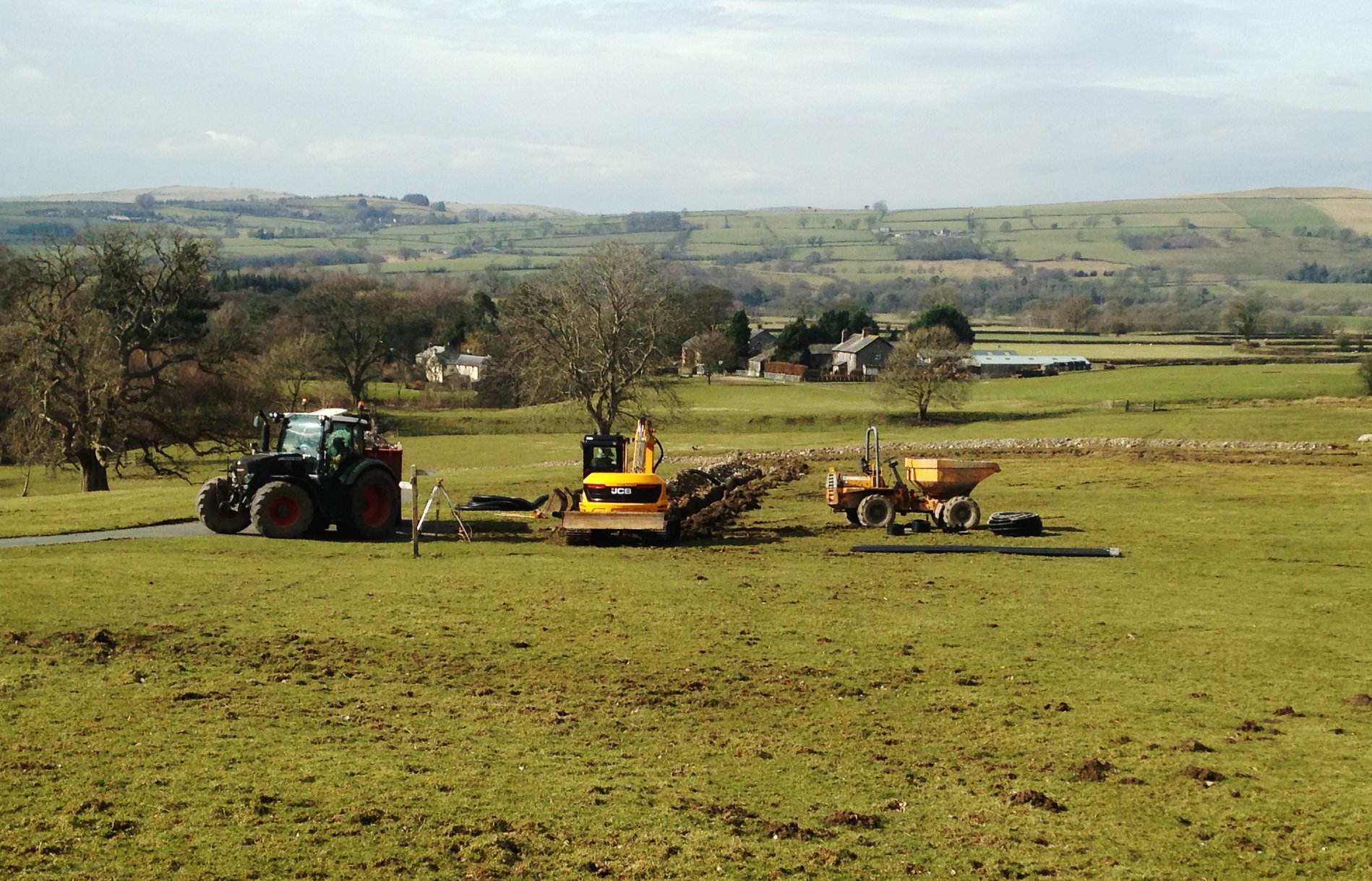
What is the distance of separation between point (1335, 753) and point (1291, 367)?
92.5m

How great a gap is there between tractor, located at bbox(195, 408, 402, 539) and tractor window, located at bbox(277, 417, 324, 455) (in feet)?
0.05

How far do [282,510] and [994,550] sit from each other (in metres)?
15.4

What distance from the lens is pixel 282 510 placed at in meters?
27.6

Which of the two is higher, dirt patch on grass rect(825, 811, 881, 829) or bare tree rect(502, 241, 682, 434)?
bare tree rect(502, 241, 682, 434)

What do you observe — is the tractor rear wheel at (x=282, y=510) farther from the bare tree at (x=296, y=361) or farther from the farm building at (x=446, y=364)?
the farm building at (x=446, y=364)

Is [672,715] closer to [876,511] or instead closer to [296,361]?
[876,511]

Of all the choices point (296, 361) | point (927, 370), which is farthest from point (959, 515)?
point (296, 361)

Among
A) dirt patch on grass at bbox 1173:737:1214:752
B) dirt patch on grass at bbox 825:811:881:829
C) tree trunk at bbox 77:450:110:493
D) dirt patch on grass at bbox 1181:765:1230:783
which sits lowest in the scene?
tree trunk at bbox 77:450:110:493

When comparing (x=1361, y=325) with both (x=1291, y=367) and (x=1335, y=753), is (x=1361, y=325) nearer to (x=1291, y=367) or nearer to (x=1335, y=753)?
(x=1291, y=367)

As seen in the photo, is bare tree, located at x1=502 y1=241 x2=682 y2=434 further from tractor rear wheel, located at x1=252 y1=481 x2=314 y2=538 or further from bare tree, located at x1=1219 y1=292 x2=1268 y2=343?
bare tree, located at x1=1219 y1=292 x2=1268 y2=343

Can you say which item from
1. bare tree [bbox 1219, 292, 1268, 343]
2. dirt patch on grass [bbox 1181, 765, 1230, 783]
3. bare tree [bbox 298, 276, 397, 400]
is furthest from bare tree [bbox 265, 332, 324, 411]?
bare tree [bbox 1219, 292, 1268, 343]

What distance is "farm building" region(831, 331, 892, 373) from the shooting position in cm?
11838

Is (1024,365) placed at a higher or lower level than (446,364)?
higher

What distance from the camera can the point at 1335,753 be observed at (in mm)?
13328
